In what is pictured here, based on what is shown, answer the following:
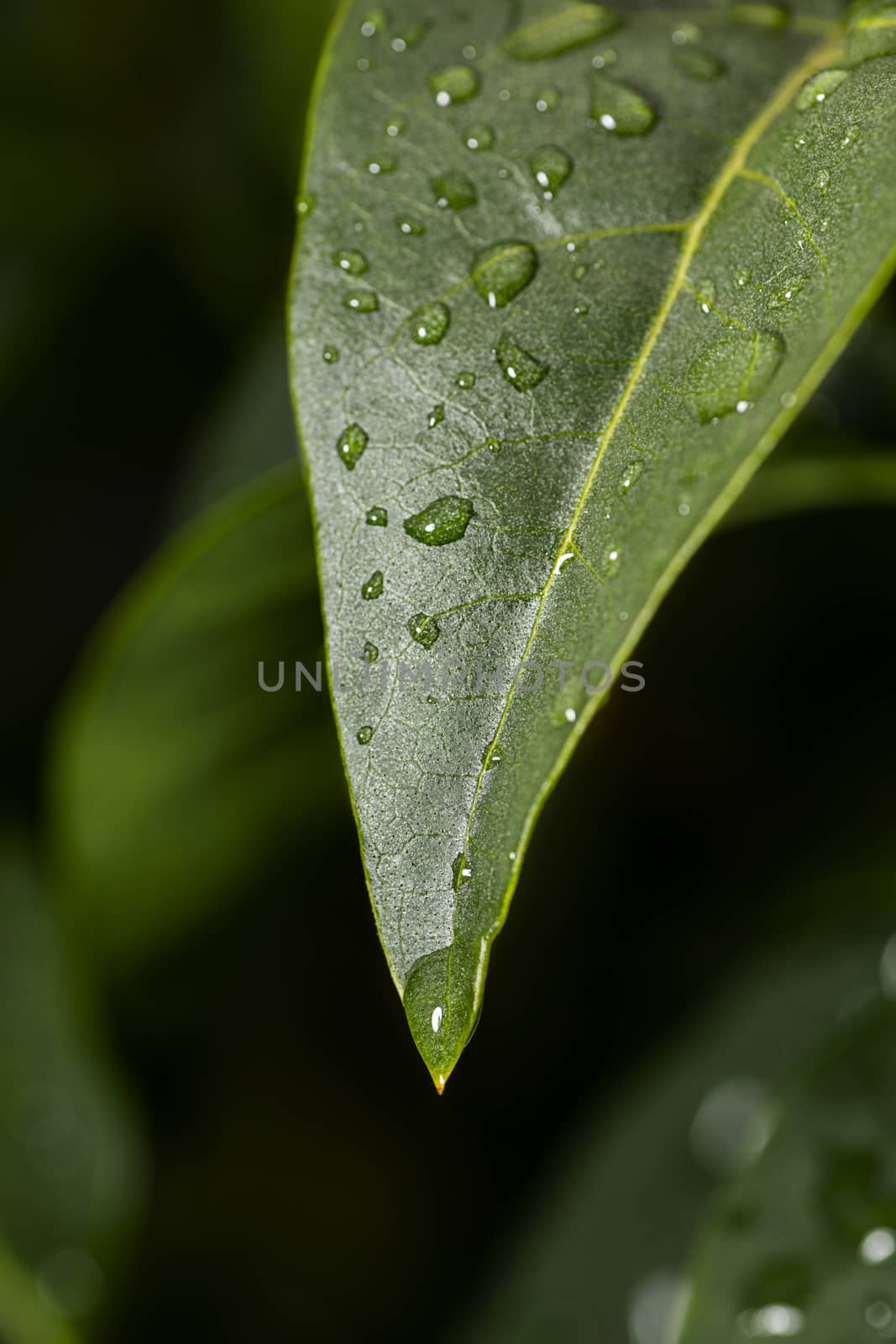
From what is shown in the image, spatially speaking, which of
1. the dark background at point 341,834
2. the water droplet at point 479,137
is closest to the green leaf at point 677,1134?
the dark background at point 341,834

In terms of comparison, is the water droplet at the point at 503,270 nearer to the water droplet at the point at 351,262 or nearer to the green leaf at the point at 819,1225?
the water droplet at the point at 351,262

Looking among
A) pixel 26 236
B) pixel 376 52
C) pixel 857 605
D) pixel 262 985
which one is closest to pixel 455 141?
pixel 376 52

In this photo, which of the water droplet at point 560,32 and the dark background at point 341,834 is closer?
the water droplet at point 560,32

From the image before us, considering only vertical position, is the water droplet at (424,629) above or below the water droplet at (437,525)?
below

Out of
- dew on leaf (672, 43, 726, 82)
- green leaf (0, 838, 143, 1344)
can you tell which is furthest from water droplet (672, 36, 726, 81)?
green leaf (0, 838, 143, 1344)

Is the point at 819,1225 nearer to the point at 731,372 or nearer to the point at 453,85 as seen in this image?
the point at 731,372

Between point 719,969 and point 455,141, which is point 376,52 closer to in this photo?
Result: point 455,141

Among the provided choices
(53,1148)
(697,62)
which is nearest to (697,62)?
(697,62)
